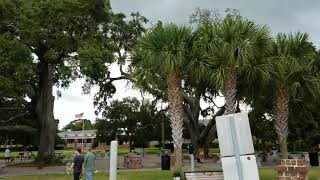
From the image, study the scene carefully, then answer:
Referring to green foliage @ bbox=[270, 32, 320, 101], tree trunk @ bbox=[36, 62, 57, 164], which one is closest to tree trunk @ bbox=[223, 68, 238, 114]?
green foliage @ bbox=[270, 32, 320, 101]

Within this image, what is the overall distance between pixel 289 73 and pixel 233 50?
253 centimetres

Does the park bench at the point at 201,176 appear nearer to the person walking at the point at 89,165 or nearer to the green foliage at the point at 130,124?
the person walking at the point at 89,165

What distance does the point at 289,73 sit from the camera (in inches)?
692

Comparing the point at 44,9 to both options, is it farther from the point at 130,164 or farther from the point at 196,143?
the point at 196,143

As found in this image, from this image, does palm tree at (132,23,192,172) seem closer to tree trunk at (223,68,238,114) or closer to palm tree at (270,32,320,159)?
tree trunk at (223,68,238,114)

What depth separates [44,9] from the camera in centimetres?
2722

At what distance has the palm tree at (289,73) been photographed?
17.6m

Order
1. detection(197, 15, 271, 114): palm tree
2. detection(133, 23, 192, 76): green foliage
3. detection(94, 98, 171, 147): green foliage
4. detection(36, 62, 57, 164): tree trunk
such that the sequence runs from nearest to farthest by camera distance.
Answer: detection(197, 15, 271, 114): palm tree
detection(133, 23, 192, 76): green foliage
detection(36, 62, 57, 164): tree trunk
detection(94, 98, 171, 147): green foliage

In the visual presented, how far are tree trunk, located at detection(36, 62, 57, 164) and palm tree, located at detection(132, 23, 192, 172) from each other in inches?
732

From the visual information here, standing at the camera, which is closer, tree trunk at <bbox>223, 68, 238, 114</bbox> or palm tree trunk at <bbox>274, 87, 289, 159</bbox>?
tree trunk at <bbox>223, 68, 238, 114</bbox>

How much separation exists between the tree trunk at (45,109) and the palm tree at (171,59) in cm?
1858

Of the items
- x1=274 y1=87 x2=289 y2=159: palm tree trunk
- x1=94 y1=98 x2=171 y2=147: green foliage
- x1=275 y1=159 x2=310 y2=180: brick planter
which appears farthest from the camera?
x1=94 y1=98 x2=171 y2=147: green foliage

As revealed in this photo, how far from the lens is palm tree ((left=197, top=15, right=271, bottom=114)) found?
1672 cm

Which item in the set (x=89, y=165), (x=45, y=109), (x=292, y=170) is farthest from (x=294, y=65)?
(x=45, y=109)
